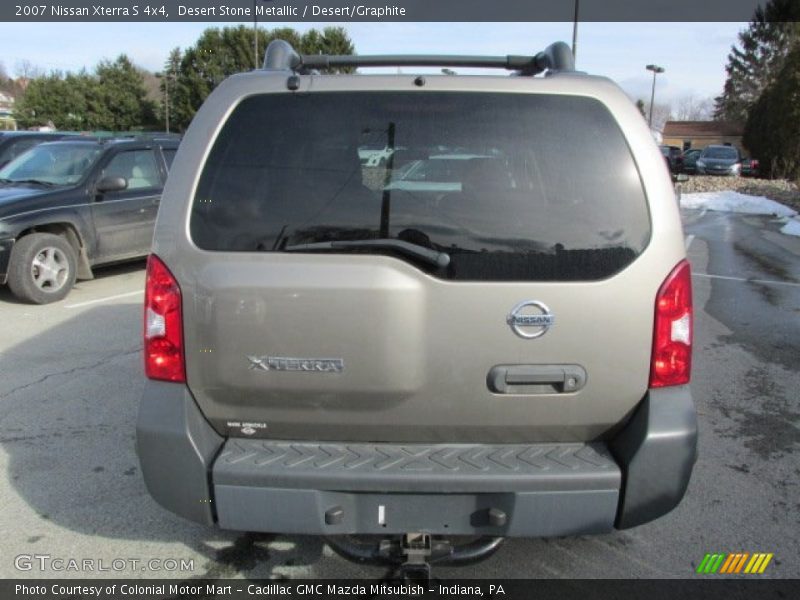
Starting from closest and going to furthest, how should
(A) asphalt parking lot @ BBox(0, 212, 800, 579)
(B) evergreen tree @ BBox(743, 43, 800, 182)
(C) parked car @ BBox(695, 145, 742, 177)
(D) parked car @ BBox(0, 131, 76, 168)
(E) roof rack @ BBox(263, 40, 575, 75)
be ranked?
(A) asphalt parking lot @ BBox(0, 212, 800, 579) → (E) roof rack @ BBox(263, 40, 575, 75) → (D) parked car @ BBox(0, 131, 76, 168) → (C) parked car @ BBox(695, 145, 742, 177) → (B) evergreen tree @ BBox(743, 43, 800, 182)

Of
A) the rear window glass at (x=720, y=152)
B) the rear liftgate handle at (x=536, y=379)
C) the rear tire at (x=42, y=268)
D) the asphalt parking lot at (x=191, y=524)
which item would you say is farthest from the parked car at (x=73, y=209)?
the rear window glass at (x=720, y=152)

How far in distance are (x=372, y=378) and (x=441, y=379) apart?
237 mm

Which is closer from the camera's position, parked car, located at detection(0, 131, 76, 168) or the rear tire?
the rear tire

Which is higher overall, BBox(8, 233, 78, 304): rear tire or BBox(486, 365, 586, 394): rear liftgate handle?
BBox(486, 365, 586, 394): rear liftgate handle

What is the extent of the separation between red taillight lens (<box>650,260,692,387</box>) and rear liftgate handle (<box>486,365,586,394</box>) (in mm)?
285

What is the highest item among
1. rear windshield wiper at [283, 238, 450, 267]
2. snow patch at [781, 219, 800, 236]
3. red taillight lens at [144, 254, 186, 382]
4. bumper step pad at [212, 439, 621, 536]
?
rear windshield wiper at [283, 238, 450, 267]

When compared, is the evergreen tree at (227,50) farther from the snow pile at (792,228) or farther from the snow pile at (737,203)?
the snow pile at (792,228)

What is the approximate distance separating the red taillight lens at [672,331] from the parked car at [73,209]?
22.8ft

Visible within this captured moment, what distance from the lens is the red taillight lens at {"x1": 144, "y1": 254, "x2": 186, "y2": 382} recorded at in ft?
7.34

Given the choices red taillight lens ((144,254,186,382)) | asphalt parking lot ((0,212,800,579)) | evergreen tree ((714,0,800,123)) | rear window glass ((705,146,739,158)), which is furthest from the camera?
evergreen tree ((714,0,800,123))

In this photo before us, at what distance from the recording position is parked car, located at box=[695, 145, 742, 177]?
28.8m

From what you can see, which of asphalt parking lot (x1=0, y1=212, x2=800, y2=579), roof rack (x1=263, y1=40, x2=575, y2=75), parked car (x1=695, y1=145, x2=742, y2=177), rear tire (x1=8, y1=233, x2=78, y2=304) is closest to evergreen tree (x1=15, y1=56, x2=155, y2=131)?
parked car (x1=695, y1=145, x2=742, y2=177)

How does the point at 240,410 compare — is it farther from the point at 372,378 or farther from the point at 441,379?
the point at 441,379

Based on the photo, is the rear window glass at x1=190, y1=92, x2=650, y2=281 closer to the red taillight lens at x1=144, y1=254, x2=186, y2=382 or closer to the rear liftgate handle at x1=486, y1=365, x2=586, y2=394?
the red taillight lens at x1=144, y1=254, x2=186, y2=382
